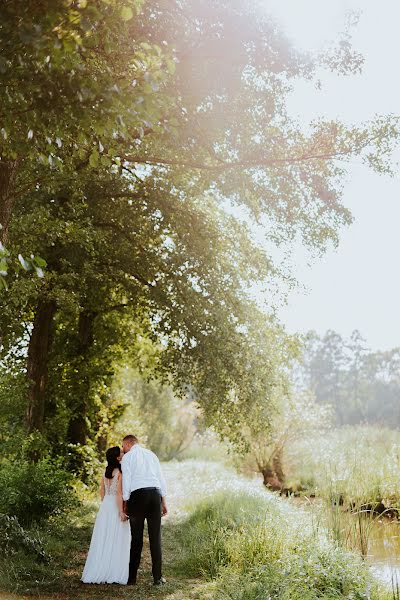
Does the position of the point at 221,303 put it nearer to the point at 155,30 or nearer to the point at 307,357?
the point at 155,30

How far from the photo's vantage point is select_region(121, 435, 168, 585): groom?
8211 mm

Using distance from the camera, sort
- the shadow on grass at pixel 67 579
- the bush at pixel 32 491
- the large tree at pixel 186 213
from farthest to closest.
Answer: the bush at pixel 32 491
the large tree at pixel 186 213
the shadow on grass at pixel 67 579

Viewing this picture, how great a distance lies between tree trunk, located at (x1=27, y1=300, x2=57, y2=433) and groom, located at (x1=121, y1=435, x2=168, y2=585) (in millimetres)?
5213

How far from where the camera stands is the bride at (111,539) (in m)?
8.26

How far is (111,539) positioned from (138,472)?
1.05 meters

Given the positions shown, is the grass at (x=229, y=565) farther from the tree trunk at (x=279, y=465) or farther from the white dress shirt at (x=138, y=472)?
the tree trunk at (x=279, y=465)

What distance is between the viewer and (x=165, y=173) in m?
13.0

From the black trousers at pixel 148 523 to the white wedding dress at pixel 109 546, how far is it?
0.13 m

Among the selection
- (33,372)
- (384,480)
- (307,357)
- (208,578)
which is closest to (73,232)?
(33,372)

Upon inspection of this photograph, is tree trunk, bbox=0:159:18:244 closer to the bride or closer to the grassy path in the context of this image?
the bride

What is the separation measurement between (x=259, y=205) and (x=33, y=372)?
5.76m

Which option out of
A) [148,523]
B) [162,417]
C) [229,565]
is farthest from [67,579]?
[162,417]

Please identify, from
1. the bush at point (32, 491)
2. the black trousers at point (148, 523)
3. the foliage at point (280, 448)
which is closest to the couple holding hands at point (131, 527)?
the black trousers at point (148, 523)

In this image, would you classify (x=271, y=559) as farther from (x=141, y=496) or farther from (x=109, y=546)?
(x=109, y=546)
